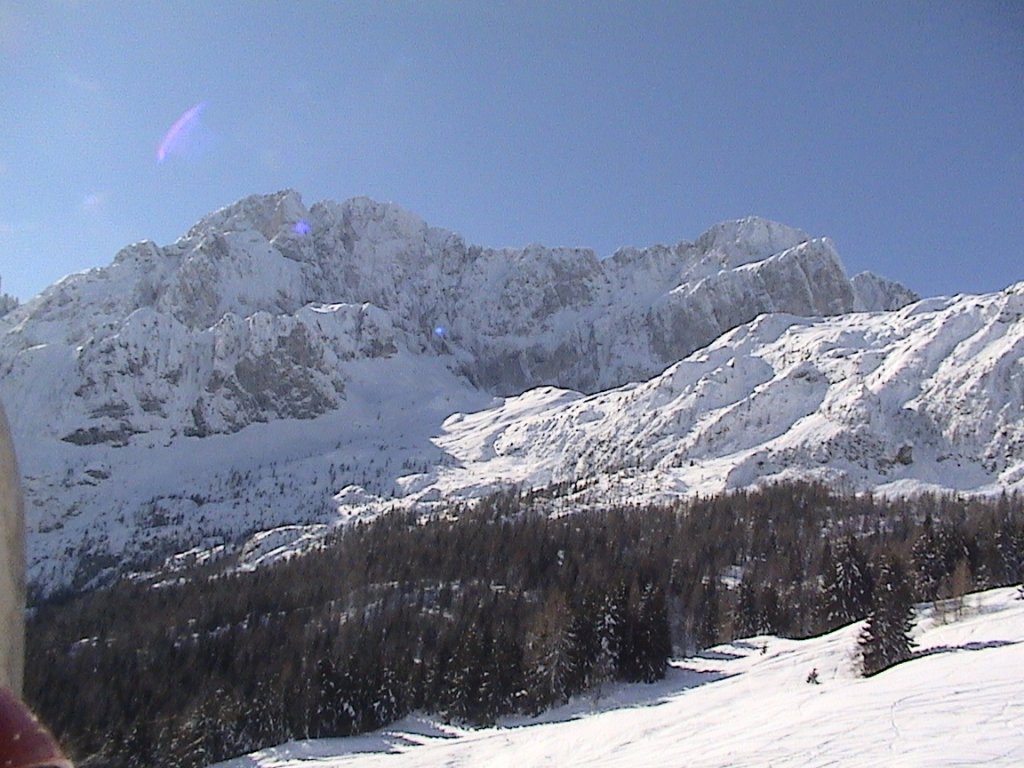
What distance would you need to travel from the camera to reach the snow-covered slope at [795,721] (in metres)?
14.8

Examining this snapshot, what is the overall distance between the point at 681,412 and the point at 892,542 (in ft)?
340

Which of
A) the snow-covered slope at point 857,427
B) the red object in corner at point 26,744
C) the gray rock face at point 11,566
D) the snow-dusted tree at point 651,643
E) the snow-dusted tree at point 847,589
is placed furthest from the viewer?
the snow-covered slope at point 857,427

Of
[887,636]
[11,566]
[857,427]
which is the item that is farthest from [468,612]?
[857,427]

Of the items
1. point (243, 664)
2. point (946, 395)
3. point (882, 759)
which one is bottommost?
point (243, 664)

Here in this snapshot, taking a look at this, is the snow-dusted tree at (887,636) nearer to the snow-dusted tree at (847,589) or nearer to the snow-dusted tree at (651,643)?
the snow-dusted tree at (651,643)

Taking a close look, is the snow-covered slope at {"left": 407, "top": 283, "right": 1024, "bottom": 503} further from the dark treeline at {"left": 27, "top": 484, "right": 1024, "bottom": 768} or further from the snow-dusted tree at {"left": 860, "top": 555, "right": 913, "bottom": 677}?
the snow-dusted tree at {"left": 860, "top": 555, "right": 913, "bottom": 677}

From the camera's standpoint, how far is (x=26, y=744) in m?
2.05

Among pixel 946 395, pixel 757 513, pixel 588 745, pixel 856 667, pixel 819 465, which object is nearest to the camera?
pixel 588 745

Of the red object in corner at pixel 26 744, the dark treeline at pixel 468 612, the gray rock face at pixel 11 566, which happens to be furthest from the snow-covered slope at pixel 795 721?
the red object in corner at pixel 26 744

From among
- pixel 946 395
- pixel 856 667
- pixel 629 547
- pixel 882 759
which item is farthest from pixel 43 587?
pixel 946 395

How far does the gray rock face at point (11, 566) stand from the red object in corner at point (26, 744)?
3.48 feet

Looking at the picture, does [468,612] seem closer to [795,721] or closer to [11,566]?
[795,721]

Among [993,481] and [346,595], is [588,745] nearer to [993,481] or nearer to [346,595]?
[346,595]

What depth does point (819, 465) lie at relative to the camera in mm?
152000
